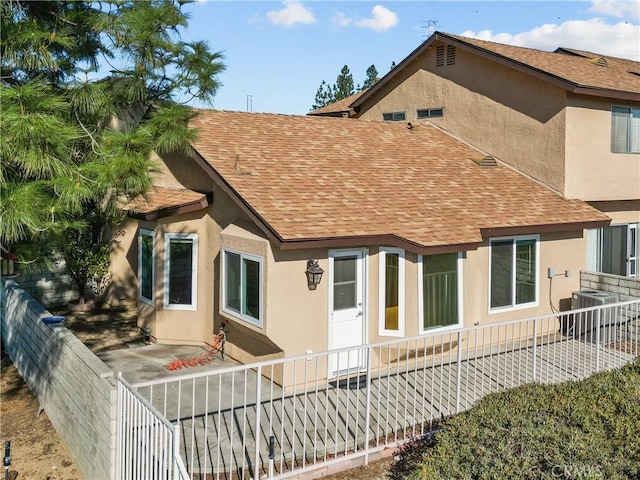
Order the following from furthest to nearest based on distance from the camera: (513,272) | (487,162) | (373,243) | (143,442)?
1. (487,162)
2. (513,272)
3. (373,243)
4. (143,442)

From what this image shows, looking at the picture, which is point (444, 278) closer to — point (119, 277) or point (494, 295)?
point (494, 295)

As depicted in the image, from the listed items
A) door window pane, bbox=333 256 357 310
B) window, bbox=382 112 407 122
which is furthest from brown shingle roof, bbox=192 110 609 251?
window, bbox=382 112 407 122

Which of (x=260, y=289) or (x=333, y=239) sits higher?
(x=333, y=239)

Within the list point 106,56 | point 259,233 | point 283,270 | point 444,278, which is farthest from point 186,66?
point 444,278

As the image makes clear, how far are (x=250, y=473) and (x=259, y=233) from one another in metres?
4.53

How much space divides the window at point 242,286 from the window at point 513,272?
5.45 meters

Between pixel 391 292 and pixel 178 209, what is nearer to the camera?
pixel 391 292

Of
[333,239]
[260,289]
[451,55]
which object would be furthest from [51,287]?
[451,55]

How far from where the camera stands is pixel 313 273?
1002cm

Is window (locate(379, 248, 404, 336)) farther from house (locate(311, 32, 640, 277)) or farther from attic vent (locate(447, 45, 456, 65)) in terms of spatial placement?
attic vent (locate(447, 45, 456, 65))

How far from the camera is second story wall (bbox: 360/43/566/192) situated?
1435cm

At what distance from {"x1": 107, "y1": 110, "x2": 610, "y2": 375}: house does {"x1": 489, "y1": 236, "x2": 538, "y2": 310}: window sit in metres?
0.03

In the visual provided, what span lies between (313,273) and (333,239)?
0.70 meters

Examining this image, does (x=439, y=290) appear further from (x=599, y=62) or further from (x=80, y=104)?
(x=599, y=62)
